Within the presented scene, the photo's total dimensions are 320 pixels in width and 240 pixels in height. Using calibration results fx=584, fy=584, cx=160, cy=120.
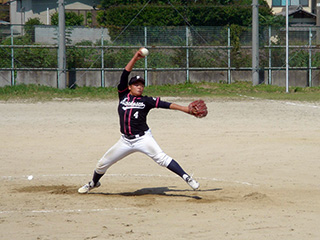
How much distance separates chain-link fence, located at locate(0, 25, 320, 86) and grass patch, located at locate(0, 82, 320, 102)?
1.05 metres

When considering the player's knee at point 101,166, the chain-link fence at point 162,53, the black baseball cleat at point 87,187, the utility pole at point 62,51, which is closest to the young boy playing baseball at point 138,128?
the player's knee at point 101,166

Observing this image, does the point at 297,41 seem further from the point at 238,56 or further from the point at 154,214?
the point at 154,214

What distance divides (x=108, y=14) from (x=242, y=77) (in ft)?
53.6

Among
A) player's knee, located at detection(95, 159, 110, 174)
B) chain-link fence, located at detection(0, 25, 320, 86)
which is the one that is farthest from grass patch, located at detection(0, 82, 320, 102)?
player's knee, located at detection(95, 159, 110, 174)

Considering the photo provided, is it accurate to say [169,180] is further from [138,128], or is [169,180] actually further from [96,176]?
[138,128]

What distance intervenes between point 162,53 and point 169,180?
21.3 metres

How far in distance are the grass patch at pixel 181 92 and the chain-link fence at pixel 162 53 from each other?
1.05 metres

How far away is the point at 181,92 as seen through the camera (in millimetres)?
28719

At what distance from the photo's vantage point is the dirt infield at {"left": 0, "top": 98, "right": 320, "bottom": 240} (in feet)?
23.3

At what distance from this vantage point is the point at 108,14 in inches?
1764

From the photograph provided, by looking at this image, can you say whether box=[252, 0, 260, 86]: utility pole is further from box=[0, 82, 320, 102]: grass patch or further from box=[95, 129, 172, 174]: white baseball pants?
box=[95, 129, 172, 174]: white baseball pants

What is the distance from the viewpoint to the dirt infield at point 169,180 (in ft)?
23.3

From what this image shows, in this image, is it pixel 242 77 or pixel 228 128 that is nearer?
pixel 228 128

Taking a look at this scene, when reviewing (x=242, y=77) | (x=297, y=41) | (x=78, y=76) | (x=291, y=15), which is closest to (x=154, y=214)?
(x=78, y=76)
